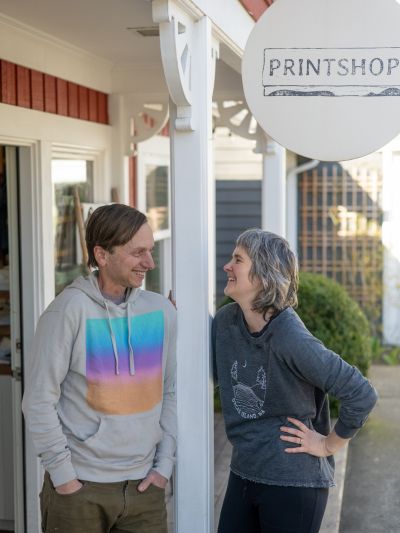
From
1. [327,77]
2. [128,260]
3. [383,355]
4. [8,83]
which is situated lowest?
[383,355]

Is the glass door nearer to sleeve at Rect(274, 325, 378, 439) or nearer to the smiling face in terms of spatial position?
the smiling face

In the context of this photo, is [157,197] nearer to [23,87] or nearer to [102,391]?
[23,87]

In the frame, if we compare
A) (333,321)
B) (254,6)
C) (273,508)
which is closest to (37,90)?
(254,6)

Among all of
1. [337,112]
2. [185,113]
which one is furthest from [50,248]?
[337,112]

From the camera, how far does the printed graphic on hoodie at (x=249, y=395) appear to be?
2738 mm

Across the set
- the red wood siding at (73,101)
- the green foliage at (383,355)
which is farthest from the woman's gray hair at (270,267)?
the green foliage at (383,355)

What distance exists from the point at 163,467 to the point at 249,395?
360 millimetres

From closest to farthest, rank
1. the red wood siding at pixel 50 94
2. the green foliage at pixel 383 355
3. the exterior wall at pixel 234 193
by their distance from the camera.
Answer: the red wood siding at pixel 50 94, the green foliage at pixel 383 355, the exterior wall at pixel 234 193

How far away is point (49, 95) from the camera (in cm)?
448

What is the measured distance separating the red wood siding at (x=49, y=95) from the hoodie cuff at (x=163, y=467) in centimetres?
189

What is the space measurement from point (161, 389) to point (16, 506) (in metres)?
1.93

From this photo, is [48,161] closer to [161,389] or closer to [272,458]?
[161,389]

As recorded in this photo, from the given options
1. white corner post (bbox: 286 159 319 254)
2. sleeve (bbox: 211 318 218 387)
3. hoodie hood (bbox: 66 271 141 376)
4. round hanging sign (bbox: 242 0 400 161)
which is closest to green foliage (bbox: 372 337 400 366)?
white corner post (bbox: 286 159 319 254)

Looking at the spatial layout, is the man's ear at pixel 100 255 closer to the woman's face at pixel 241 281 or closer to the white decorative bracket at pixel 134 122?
the woman's face at pixel 241 281
